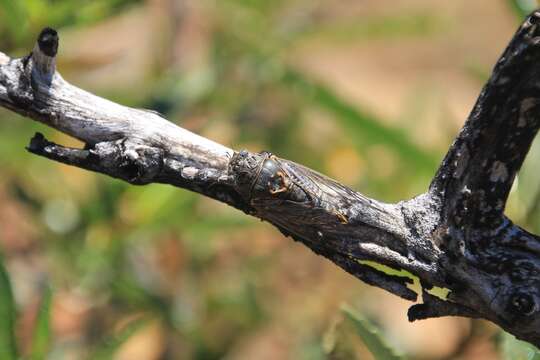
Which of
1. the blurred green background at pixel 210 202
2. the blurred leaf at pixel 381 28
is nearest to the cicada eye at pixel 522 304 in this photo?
the blurred green background at pixel 210 202

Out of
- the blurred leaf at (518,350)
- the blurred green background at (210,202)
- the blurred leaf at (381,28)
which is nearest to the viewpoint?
the blurred leaf at (518,350)

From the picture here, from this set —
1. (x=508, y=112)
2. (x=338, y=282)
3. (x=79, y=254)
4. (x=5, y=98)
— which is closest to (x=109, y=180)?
(x=79, y=254)

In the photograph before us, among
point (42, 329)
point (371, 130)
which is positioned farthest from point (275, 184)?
point (371, 130)

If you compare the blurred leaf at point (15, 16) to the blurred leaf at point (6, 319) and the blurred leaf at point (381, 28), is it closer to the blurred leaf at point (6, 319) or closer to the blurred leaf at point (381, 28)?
the blurred leaf at point (6, 319)

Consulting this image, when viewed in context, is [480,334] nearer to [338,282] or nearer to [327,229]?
[338,282]

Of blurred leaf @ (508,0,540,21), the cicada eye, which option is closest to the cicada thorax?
the cicada eye

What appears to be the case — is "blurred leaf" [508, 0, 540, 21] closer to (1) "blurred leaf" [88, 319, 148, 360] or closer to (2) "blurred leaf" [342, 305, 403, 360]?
(2) "blurred leaf" [342, 305, 403, 360]

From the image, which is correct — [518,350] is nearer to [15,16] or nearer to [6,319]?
[6,319]

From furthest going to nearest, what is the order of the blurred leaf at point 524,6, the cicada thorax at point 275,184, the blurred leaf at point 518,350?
1. the blurred leaf at point 524,6
2. the blurred leaf at point 518,350
3. the cicada thorax at point 275,184
